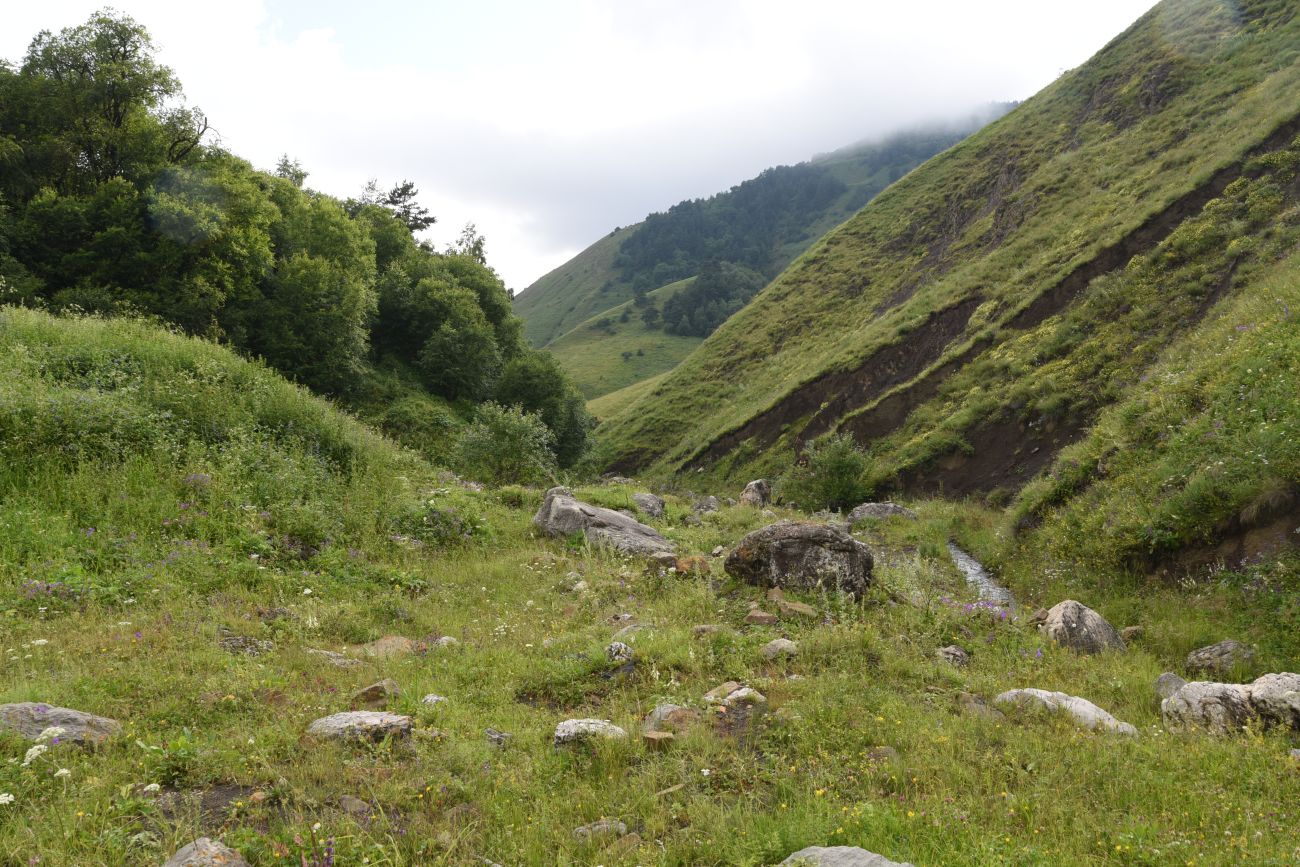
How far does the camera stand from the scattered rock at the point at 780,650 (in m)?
7.51

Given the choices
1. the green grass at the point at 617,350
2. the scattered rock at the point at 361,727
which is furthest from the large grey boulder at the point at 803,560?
the green grass at the point at 617,350

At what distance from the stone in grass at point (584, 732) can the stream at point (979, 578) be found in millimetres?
9971

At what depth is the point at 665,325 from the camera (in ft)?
478

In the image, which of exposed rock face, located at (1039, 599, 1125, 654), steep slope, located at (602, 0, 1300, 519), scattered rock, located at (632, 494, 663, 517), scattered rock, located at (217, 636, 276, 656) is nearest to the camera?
scattered rock, located at (217, 636, 276, 656)

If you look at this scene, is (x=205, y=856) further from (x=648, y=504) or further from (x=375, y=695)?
(x=648, y=504)

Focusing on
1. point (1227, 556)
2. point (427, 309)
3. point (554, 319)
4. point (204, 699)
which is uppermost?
point (554, 319)

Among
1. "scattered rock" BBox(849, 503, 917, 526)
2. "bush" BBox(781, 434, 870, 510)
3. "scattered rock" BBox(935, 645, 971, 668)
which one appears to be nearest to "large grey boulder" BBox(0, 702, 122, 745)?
"scattered rock" BBox(935, 645, 971, 668)

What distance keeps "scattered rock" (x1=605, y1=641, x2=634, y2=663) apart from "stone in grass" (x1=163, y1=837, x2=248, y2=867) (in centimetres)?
402

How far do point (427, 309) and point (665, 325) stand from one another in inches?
4177

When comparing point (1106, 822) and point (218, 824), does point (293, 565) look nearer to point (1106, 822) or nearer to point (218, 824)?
point (218, 824)

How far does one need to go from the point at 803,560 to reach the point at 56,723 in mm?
8594

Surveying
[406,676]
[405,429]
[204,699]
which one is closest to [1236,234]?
[406,676]

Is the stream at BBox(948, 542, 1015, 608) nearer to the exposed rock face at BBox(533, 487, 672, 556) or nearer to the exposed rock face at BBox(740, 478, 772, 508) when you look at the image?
the exposed rock face at BBox(533, 487, 672, 556)

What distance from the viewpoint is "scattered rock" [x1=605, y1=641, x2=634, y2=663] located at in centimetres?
733
